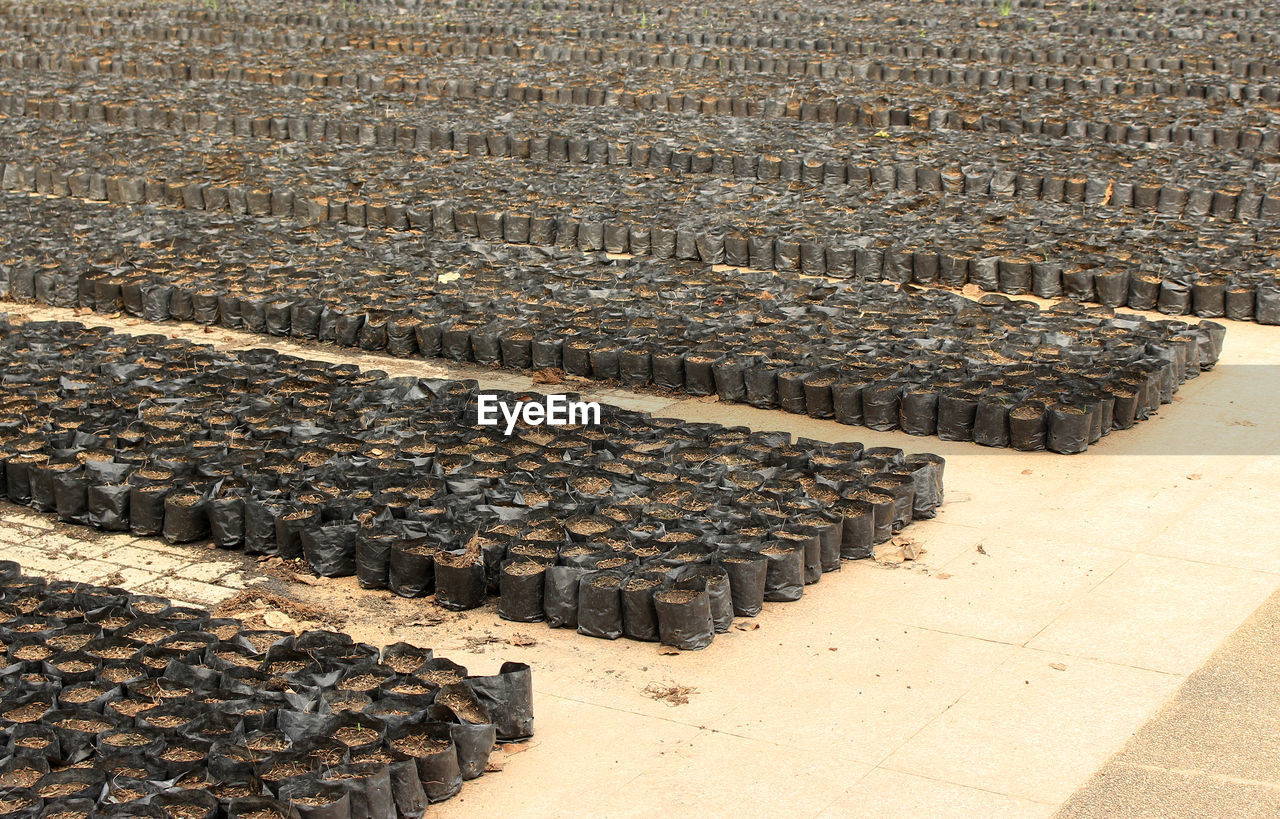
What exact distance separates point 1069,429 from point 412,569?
165 inches

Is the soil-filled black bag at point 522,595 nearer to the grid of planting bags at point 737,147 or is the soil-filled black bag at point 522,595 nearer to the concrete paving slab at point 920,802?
the concrete paving slab at point 920,802

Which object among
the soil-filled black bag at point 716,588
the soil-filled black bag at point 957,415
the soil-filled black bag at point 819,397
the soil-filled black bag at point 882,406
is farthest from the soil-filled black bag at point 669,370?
the soil-filled black bag at point 716,588

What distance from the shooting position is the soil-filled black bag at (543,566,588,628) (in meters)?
6.52

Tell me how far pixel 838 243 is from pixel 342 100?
33.8ft

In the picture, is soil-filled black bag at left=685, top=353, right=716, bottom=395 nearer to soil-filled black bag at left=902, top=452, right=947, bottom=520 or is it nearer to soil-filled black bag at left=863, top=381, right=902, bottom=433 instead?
soil-filled black bag at left=863, top=381, right=902, bottom=433

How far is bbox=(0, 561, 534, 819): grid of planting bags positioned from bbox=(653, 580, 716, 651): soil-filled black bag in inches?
36.3

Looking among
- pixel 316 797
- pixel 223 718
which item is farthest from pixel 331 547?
pixel 316 797

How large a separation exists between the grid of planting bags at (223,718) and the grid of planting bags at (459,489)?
896 millimetres

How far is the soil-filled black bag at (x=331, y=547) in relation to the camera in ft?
23.2

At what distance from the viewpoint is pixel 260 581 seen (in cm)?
704

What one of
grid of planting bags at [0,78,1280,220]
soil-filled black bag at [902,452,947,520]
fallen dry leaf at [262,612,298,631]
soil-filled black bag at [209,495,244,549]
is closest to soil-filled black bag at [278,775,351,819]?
fallen dry leaf at [262,612,298,631]

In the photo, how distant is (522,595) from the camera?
6582 millimetres

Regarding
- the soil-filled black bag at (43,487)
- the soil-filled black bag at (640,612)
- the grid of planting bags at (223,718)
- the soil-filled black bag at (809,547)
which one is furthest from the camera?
the soil-filled black bag at (43,487)

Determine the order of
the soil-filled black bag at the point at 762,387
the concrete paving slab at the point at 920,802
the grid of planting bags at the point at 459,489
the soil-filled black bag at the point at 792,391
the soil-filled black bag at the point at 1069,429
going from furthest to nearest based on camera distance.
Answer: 1. the soil-filled black bag at the point at 762,387
2. the soil-filled black bag at the point at 792,391
3. the soil-filled black bag at the point at 1069,429
4. the grid of planting bags at the point at 459,489
5. the concrete paving slab at the point at 920,802
